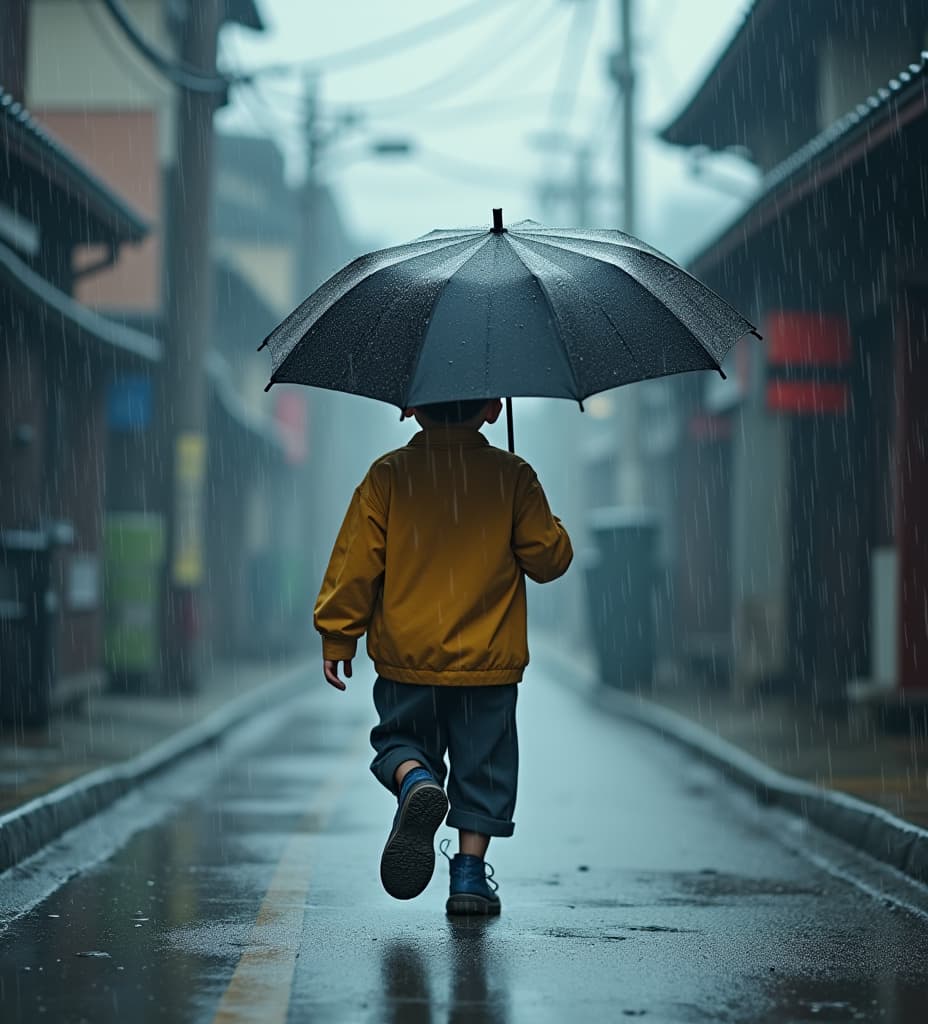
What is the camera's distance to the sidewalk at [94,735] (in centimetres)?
989

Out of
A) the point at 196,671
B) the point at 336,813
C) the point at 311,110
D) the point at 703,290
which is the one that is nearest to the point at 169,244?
the point at 196,671

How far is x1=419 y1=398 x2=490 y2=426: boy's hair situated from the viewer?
6.37 meters

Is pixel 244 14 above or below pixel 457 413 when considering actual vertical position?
above

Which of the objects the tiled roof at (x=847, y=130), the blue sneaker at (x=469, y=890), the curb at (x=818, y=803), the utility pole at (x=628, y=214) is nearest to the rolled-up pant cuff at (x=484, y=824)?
the blue sneaker at (x=469, y=890)

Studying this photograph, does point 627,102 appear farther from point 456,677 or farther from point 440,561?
point 456,677

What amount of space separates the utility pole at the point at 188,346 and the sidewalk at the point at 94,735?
0.66 metres

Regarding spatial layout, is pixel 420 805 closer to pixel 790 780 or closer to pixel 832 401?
pixel 790 780

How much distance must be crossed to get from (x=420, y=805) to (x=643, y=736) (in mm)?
9677

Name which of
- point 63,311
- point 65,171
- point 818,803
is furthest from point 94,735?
point 818,803

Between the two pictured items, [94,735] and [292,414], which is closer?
[94,735]

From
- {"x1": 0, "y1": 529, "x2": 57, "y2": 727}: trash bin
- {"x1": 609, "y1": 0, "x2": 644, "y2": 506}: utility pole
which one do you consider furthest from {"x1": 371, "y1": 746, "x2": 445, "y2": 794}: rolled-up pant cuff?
{"x1": 609, "y1": 0, "x2": 644, "y2": 506}: utility pole

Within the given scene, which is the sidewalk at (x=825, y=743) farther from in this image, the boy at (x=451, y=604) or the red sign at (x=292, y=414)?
the red sign at (x=292, y=414)

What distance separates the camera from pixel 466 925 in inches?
246

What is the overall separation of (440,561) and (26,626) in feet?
24.3
